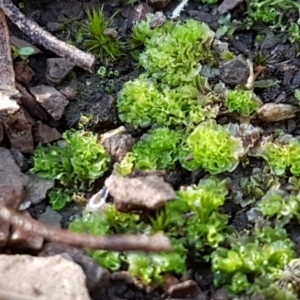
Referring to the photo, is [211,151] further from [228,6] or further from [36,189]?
[228,6]

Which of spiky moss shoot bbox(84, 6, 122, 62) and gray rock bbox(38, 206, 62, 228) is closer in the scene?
gray rock bbox(38, 206, 62, 228)

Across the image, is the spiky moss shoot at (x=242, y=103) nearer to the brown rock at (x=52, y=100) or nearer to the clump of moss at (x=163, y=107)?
the clump of moss at (x=163, y=107)

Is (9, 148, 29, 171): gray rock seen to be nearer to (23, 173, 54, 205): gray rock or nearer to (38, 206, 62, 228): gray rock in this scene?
(23, 173, 54, 205): gray rock

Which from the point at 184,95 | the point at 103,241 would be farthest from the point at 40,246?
the point at 184,95

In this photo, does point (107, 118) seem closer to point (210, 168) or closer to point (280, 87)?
point (210, 168)

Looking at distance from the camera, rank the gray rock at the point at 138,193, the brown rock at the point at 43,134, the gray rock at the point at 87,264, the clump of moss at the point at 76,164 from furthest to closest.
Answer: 1. the brown rock at the point at 43,134
2. the clump of moss at the point at 76,164
3. the gray rock at the point at 138,193
4. the gray rock at the point at 87,264

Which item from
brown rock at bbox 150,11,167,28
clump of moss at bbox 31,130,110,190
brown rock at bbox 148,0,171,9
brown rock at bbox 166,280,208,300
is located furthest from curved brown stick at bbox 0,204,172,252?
brown rock at bbox 148,0,171,9

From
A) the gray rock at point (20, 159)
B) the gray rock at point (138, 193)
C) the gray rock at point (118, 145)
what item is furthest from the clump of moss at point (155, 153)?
the gray rock at point (20, 159)
